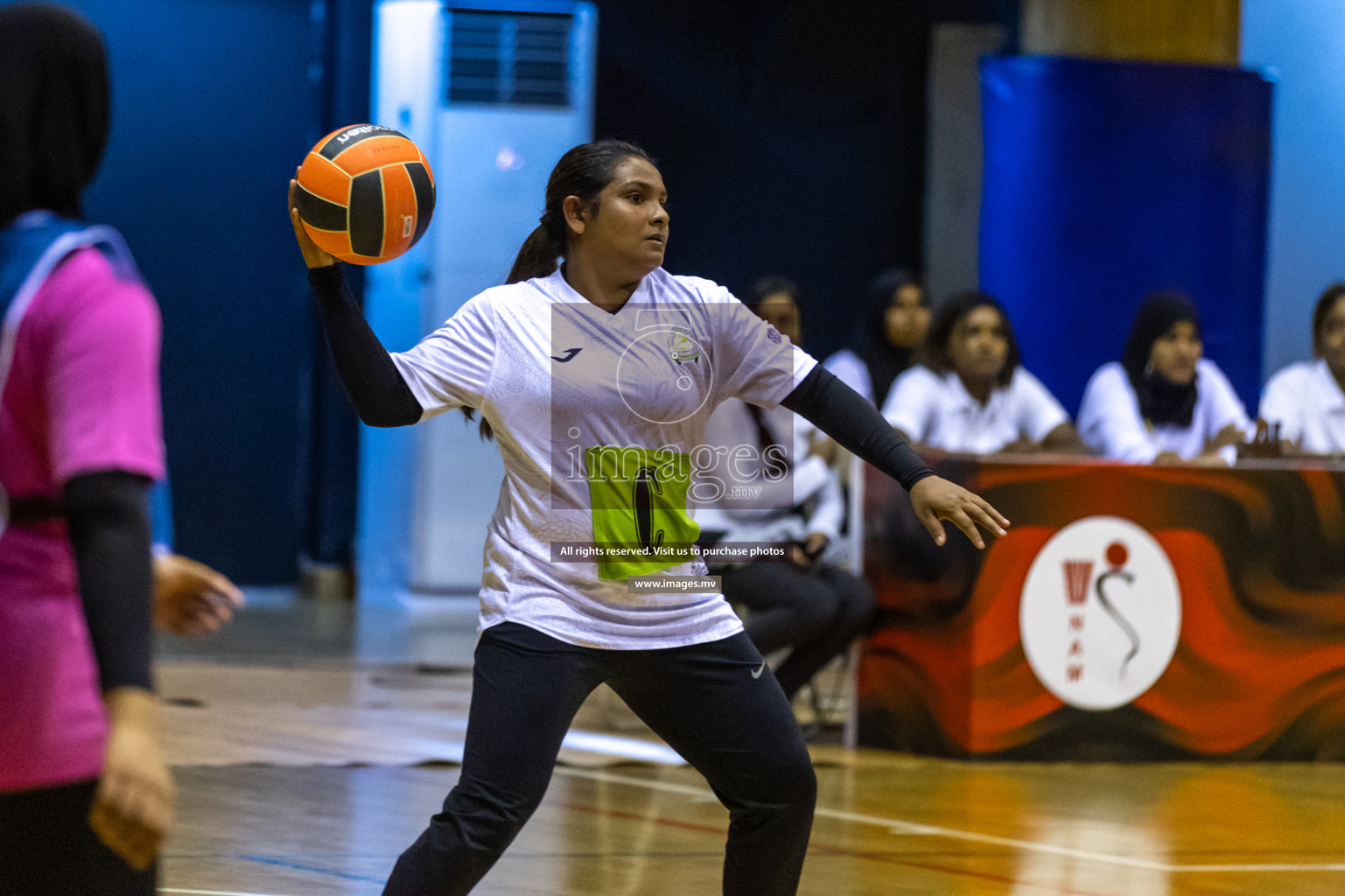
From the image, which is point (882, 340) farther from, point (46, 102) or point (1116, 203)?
point (46, 102)

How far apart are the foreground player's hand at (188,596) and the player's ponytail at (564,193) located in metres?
1.18

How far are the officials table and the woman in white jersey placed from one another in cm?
301

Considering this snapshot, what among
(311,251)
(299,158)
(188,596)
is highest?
(299,158)

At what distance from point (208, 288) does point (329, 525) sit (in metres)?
1.63

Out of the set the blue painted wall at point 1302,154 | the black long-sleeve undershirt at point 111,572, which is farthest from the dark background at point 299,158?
the black long-sleeve undershirt at point 111,572

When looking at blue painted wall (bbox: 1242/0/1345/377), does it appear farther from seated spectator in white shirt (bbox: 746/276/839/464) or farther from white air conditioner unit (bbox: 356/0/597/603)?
seated spectator in white shirt (bbox: 746/276/839/464)

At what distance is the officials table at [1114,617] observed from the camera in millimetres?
5996

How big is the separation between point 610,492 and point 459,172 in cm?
711

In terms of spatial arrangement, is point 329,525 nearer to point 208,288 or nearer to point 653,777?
point 208,288

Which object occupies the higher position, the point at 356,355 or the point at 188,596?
the point at 356,355

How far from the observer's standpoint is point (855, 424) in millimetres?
3080

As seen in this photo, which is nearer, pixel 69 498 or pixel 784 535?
pixel 69 498

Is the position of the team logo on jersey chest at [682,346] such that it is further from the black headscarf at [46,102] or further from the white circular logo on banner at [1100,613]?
the white circular logo on banner at [1100,613]

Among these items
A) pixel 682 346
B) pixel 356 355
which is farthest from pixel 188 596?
pixel 682 346
